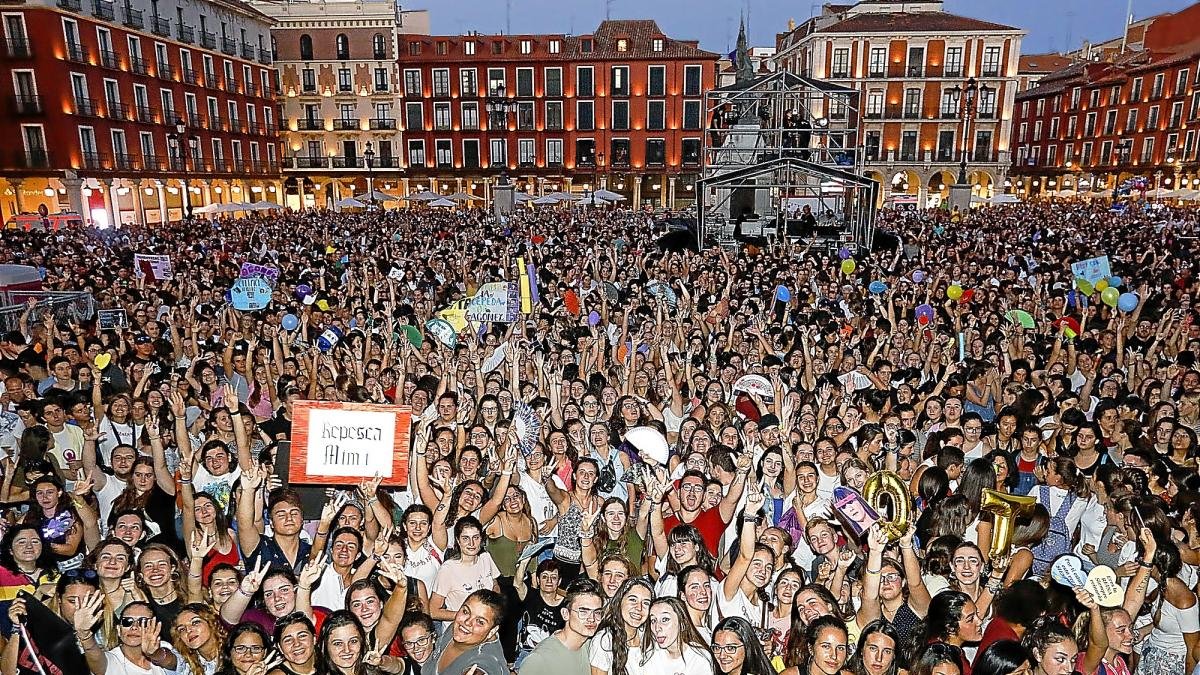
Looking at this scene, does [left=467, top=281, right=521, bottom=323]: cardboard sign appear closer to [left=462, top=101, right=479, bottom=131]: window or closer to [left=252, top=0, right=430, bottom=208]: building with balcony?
[left=252, top=0, right=430, bottom=208]: building with balcony

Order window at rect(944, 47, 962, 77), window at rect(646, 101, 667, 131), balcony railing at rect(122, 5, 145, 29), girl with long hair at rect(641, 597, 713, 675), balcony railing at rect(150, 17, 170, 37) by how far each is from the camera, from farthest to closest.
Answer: window at rect(646, 101, 667, 131) → window at rect(944, 47, 962, 77) → balcony railing at rect(150, 17, 170, 37) → balcony railing at rect(122, 5, 145, 29) → girl with long hair at rect(641, 597, 713, 675)

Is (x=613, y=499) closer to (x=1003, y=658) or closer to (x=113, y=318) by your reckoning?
(x=1003, y=658)

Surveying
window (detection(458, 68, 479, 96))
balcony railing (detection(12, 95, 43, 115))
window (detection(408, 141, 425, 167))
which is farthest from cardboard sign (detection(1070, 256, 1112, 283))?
window (detection(408, 141, 425, 167))

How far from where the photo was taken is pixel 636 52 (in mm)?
53188

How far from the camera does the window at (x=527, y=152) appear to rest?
54.9 metres

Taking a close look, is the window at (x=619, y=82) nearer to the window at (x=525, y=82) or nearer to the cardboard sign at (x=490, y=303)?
the window at (x=525, y=82)

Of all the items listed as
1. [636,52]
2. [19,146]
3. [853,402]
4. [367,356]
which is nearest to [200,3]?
[19,146]

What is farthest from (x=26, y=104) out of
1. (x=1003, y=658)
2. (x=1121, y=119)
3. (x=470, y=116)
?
(x=1121, y=119)

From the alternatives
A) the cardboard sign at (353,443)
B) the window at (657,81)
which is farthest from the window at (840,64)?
the cardboard sign at (353,443)

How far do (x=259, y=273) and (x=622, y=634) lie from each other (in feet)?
34.4

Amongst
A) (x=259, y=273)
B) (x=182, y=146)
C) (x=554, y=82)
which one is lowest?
(x=259, y=273)

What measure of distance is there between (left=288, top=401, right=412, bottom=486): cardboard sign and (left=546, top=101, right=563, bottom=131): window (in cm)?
5229

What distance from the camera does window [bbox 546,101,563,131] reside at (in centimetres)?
5447

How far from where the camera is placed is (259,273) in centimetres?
1232
